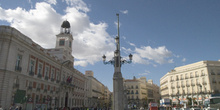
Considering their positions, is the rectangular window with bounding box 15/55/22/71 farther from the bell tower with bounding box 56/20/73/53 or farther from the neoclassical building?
the bell tower with bounding box 56/20/73/53

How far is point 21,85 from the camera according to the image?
24922 millimetres

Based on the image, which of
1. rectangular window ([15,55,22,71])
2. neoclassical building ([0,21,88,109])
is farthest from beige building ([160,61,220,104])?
rectangular window ([15,55,22,71])

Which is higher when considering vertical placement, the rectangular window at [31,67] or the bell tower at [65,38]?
the bell tower at [65,38]

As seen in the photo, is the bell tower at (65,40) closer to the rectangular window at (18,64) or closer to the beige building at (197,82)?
the rectangular window at (18,64)

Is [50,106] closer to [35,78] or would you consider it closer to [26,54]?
[35,78]

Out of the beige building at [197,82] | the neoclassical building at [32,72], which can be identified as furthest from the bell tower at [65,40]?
the beige building at [197,82]

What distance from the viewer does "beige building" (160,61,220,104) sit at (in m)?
48.2

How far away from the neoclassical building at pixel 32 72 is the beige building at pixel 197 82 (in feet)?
95.5

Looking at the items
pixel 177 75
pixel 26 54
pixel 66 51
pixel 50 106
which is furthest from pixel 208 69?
pixel 26 54

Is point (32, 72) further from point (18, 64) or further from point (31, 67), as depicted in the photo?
point (18, 64)

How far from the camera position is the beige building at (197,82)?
1900 inches

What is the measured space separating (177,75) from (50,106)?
42.2 meters

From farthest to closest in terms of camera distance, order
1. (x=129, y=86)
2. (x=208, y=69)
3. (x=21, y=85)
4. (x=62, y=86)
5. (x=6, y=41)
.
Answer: (x=129, y=86), (x=208, y=69), (x=62, y=86), (x=21, y=85), (x=6, y=41)

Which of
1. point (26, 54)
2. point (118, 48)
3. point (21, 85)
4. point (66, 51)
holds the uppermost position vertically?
point (66, 51)
